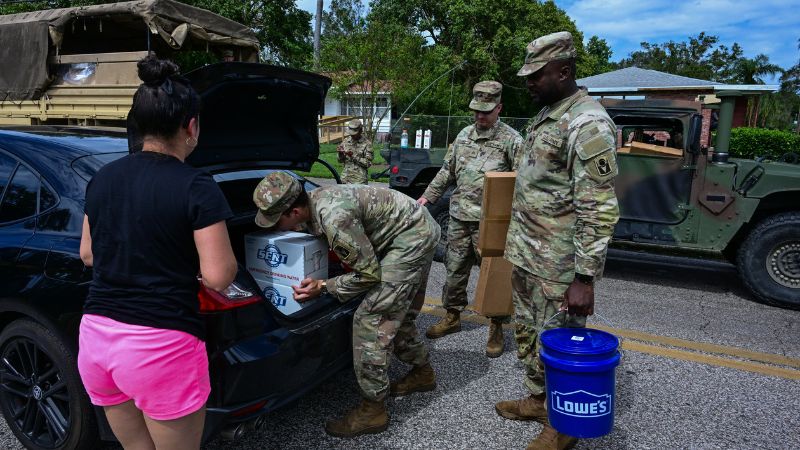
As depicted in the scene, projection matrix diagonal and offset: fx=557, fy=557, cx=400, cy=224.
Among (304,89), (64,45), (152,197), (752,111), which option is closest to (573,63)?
(304,89)

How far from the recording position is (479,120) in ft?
14.4

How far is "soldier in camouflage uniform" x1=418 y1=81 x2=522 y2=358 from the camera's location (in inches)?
169

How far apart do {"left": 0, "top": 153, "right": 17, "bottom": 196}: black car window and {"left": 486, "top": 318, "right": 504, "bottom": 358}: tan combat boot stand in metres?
3.01

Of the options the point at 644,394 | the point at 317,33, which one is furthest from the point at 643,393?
the point at 317,33

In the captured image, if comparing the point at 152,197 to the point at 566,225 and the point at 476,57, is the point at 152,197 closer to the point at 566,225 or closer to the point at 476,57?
the point at 566,225

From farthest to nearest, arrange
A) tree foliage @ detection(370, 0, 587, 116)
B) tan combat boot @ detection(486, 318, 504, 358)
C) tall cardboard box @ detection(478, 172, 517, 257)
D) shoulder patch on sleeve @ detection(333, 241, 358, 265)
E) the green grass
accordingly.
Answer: tree foliage @ detection(370, 0, 587, 116)
the green grass
tan combat boot @ detection(486, 318, 504, 358)
tall cardboard box @ detection(478, 172, 517, 257)
shoulder patch on sleeve @ detection(333, 241, 358, 265)

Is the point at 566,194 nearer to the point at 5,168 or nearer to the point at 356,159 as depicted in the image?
the point at 5,168

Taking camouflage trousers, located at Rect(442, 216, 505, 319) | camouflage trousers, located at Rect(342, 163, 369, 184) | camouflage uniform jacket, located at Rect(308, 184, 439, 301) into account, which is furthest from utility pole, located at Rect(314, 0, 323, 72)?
camouflage uniform jacket, located at Rect(308, 184, 439, 301)

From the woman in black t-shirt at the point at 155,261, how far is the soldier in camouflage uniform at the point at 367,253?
3.10 feet

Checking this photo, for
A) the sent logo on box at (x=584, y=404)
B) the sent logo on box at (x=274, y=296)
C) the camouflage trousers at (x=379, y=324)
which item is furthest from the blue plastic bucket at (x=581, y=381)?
the sent logo on box at (x=274, y=296)

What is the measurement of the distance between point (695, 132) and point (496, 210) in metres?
3.31

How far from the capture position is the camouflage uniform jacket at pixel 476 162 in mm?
4312

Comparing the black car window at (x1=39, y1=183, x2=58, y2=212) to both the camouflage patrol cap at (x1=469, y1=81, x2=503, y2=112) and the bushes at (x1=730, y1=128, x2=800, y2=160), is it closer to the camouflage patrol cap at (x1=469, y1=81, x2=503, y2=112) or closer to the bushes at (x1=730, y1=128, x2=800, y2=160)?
the camouflage patrol cap at (x1=469, y1=81, x2=503, y2=112)

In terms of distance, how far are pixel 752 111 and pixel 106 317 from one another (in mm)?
37631
